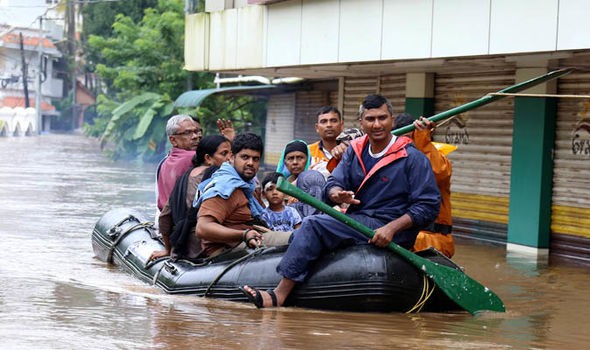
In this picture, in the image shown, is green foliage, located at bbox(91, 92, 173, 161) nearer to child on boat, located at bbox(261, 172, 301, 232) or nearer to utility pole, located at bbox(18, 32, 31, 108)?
utility pole, located at bbox(18, 32, 31, 108)

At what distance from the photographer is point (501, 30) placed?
11.5 metres

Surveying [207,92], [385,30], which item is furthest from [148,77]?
[385,30]

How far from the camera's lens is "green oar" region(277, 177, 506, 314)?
283 inches

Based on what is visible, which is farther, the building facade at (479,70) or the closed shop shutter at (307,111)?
the closed shop shutter at (307,111)

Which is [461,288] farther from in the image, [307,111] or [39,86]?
[39,86]

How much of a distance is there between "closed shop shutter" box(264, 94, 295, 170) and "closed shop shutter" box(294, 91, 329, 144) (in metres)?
0.38

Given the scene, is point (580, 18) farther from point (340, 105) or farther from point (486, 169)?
point (340, 105)

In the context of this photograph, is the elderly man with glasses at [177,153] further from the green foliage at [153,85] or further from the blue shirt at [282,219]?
the green foliage at [153,85]

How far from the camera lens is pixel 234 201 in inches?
316

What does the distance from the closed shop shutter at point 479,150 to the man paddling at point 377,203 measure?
6.95 meters

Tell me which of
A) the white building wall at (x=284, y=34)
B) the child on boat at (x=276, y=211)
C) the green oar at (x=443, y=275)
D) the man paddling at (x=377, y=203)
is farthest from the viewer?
the white building wall at (x=284, y=34)

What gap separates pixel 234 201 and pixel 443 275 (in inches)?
67.5

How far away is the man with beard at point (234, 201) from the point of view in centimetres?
792

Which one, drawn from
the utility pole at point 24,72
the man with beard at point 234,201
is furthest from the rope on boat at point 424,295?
the utility pole at point 24,72
